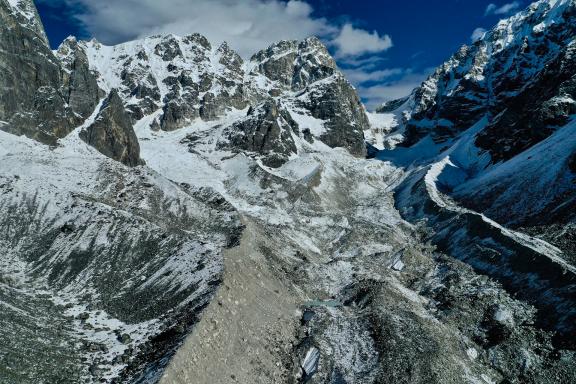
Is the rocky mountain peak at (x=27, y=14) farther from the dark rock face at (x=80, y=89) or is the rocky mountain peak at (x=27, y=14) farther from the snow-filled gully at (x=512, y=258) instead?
the snow-filled gully at (x=512, y=258)

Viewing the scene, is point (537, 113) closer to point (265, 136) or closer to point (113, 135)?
point (265, 136)

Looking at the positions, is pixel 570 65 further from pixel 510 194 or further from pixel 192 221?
pixel 192 221

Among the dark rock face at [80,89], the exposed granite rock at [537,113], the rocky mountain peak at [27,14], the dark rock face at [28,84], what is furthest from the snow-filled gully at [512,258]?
the rocky mountain peak at [27,14]

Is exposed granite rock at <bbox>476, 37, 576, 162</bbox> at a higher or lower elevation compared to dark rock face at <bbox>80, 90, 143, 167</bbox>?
lower

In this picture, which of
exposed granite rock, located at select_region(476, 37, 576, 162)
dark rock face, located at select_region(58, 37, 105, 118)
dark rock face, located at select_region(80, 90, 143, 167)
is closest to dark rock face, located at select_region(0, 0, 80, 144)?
dark rock face, located at select_region(80, 90, 143, 167)

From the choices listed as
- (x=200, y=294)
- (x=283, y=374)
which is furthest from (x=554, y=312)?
(x=200, y=294)

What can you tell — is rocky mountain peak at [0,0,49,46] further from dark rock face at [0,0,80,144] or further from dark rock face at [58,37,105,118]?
dark rock face at [58,37,105,118]
